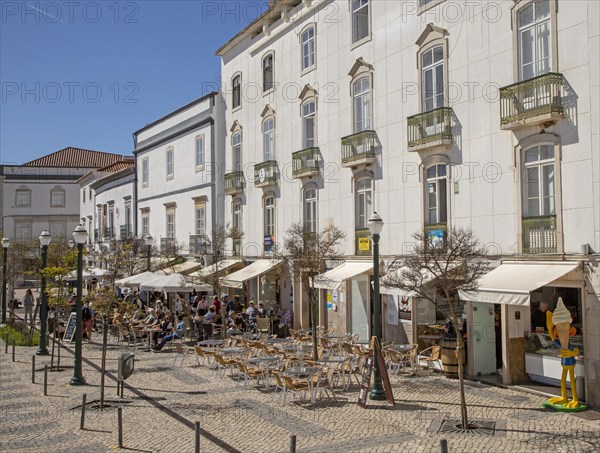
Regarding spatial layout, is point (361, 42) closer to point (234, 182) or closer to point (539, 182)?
point (539, 182)

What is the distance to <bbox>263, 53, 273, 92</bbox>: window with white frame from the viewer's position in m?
28.3

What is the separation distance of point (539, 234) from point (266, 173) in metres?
14.4

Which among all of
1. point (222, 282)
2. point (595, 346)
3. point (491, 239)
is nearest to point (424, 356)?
point (491, 239)

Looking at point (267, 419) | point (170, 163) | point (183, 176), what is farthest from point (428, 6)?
point (170, 163)

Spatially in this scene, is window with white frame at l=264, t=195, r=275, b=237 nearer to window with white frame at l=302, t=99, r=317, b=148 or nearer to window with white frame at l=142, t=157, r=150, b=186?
window with white frame at l=302, t=99, r=317, b=148

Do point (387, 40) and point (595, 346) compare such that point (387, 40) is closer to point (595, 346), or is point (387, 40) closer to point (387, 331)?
point (387, 331)

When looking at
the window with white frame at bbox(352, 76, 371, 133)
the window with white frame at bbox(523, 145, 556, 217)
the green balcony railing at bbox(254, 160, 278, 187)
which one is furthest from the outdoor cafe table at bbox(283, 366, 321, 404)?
the green balcony railing at bbox(254, 160, 278, 187)

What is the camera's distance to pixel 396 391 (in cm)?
1553

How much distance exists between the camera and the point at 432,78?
62.1 ft

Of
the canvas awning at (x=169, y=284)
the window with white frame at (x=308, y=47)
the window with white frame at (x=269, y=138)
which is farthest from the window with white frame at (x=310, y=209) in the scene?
the canvas awning at (x=169, y=284)

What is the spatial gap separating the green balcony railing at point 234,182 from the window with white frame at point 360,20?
390 inches

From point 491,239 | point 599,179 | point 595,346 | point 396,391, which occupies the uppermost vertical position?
point 599,179

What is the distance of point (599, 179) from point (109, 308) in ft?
37.3

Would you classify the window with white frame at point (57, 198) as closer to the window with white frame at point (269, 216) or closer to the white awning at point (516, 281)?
the window with white frame at point (269, 216)
